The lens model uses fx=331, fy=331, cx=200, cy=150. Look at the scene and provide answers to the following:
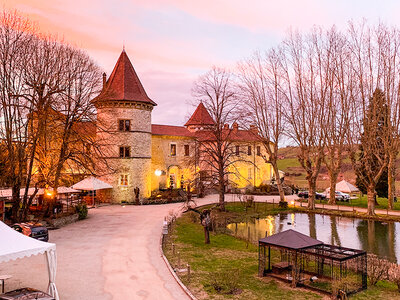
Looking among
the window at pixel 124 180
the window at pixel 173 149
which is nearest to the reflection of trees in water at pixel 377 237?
the window at pixel 124 180

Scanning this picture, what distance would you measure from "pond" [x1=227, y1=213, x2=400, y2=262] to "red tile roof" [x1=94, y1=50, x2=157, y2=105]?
17.8 m

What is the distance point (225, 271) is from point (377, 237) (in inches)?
514

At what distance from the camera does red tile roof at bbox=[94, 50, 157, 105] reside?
35.1m

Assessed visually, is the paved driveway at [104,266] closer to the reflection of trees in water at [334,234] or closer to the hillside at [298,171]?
the reflection of trees in water at [334,234]

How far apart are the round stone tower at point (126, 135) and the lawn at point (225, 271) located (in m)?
14.9

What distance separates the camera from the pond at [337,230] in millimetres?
19125

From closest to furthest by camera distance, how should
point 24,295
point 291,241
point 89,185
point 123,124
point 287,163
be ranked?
point 24,295, point 291,241, point 89,185, point 123,124, point 287,163

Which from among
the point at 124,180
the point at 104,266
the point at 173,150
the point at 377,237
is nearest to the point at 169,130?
the point at 173,150

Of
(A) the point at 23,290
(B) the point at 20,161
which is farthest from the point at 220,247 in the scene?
(B) the point at 20,161

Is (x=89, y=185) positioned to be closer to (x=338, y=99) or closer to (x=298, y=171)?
(x=338, y=99)

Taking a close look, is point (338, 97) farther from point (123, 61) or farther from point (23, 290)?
point (23, 290)

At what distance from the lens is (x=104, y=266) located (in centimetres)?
1334

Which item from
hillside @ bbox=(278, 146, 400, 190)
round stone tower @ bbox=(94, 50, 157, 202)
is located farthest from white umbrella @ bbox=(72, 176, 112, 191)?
hillside @ bbox=(278, 146, 400, 190)

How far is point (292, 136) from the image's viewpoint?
32719mm
